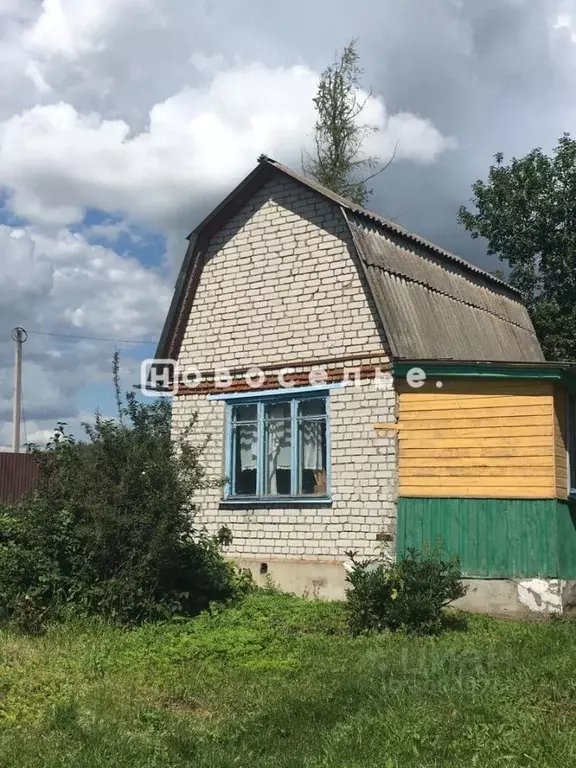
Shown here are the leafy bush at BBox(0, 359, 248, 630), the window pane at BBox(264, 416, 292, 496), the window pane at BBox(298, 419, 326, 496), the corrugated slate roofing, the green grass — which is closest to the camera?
the green grass

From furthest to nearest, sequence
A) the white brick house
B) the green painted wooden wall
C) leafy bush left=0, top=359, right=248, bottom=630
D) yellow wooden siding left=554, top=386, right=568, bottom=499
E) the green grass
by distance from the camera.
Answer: the white brick house, yellow wooden siding left=554, top=386, right=568, bottom=499, the green painted wooden wall, leafy bush left=0, top=359, right=248, bottom=630, the green grass

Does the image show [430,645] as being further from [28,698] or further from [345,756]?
[28,698]

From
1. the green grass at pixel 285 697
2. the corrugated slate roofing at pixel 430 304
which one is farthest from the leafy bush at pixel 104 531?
the corrugated slate roofing at pixel 430 304

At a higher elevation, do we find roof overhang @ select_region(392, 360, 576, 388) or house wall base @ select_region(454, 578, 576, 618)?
roof overhang @ select_region(392, 360, 576, 388)

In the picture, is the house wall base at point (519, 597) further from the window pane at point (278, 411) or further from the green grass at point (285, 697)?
the window pane at point (278, 411)

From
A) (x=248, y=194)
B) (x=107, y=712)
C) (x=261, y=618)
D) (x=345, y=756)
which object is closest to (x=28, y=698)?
(x=107, y=712)

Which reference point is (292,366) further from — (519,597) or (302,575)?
(519,597)

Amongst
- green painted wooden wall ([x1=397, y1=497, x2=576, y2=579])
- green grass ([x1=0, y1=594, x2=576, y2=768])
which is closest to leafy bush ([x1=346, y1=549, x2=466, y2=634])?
green grass ([x1=0, y1=594, x2=576, y2=768])

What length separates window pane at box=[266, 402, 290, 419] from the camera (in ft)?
40.7

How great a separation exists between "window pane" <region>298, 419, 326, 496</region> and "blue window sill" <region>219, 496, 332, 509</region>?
0.51 ft

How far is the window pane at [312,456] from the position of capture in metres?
11.9

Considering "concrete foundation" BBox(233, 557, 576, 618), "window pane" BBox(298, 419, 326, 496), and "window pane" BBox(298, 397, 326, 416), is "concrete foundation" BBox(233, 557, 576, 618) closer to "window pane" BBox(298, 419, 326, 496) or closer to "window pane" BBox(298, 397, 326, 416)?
"window pane" BBox(298, 419, 326, 496)

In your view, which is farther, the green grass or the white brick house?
the white brick house

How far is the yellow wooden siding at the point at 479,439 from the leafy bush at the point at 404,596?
5.84 ft
